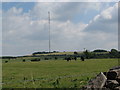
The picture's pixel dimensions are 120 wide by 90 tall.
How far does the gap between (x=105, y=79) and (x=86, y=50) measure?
163560mm

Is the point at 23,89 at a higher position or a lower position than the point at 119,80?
lower

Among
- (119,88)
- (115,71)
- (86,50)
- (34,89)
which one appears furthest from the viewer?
(86,50)

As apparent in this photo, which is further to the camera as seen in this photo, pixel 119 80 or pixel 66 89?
pixel 66 89

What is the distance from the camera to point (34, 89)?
785 inches

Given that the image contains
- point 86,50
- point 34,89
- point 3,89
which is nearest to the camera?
point 34,89

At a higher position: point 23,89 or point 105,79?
point 105,79

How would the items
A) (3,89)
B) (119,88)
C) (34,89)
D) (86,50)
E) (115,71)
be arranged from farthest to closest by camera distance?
(86,50), (3,89), (34,89), (115,71), (119,88)

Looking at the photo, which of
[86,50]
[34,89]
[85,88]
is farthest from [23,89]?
[86,50]

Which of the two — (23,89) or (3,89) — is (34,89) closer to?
(23,89)

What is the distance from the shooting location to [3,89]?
70.7 feet

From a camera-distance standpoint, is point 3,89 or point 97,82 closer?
point 97,82

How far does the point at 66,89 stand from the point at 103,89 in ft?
17.4

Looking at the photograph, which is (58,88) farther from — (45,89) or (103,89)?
(103,89)

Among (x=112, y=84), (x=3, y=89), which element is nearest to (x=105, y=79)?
(x=112, y=84)
